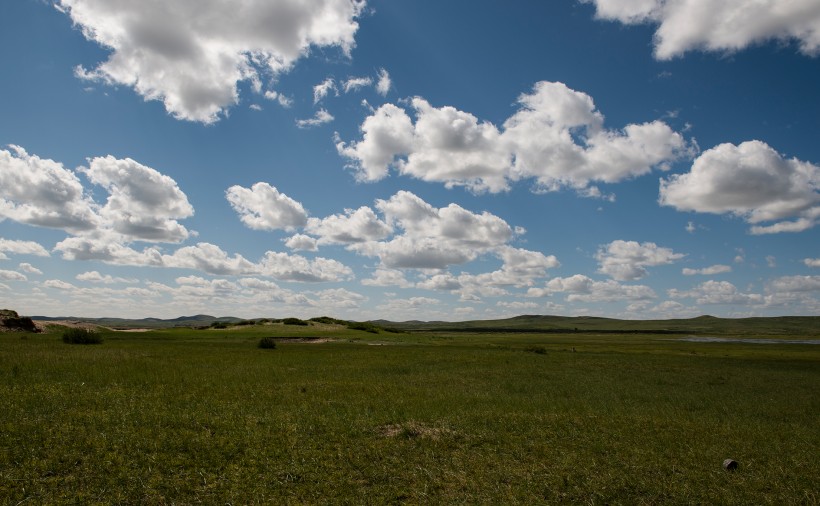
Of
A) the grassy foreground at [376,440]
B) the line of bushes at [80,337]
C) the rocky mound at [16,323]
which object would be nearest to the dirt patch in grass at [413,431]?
the grassy foreground at [376,440]

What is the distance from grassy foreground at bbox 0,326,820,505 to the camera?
12180 millimetres

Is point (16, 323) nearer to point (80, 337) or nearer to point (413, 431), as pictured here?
point (80, 337)

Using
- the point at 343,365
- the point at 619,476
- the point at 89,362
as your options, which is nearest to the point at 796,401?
the point at 619,476

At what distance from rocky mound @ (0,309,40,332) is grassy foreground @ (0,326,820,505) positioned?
4986 cm

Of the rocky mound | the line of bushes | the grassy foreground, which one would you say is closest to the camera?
the grassy foreground

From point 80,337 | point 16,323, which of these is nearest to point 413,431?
point 80,337

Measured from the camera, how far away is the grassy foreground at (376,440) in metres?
12.2

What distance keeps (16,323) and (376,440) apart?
76.9 meters

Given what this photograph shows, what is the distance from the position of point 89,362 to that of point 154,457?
20.7 m

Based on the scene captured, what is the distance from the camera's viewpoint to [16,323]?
68000 millimetres

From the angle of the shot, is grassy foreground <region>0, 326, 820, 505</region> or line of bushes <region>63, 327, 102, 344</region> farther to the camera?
line of bushes <region>63, 327, 102, 344</region>

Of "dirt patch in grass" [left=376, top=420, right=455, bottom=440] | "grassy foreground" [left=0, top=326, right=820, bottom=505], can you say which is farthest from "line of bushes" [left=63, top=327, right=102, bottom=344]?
"dirt patch in grass" [left=376, top=420, right=455, bottom=440]

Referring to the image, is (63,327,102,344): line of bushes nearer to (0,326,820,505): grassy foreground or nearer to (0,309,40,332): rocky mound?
(0,326,820,505): grassy foreground

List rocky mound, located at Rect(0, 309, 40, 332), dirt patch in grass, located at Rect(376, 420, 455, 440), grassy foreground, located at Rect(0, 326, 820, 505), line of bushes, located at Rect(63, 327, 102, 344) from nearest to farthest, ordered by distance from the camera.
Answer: grassy foreground, located at Rect(0, 326, 820, 505) → dirt patch in grass, located at Rect(376, 420, 455, 440) → line of bushes, located at Rect(63, 327, 102, 344) → rocky mound, located at Rect(0, 309, 40, 332)
